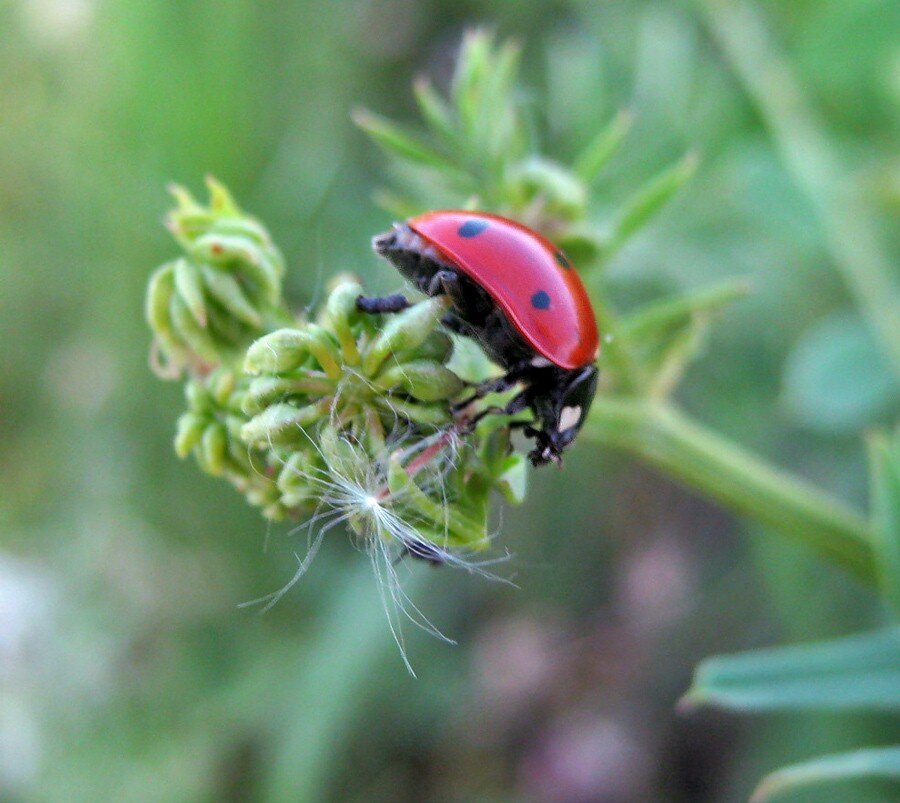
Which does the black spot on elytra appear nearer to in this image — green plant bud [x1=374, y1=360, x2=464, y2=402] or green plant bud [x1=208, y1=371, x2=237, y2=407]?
green plant bud [x1=374, y1=360, x2=464, y2=402]

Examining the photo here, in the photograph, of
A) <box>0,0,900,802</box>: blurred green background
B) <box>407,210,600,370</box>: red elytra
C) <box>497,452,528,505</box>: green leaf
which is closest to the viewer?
<box>497,452,528,505</box>: green leaf

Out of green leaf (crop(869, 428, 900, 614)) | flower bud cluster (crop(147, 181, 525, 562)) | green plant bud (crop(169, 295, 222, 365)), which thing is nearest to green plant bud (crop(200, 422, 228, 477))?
flower bud cluster (crop(147, 181, 525, 562))

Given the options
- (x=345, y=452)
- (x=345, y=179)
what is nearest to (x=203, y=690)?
(x=345, y=179)

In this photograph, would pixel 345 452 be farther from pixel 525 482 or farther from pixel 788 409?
pixel 788 409

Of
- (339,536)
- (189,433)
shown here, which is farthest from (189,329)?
(339,536)

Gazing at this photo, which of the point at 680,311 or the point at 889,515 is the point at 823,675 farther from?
the point at 680,311

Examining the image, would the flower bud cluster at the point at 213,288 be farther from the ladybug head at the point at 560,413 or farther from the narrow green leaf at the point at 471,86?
the narrow green leaf at the point at 471,86
